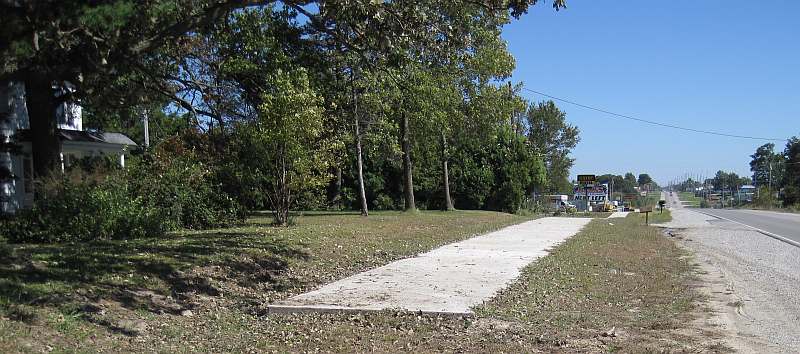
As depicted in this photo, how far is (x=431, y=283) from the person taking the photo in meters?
10.4

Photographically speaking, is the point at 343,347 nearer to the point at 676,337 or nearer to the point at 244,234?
the point at 676,337

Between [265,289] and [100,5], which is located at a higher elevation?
[100,5]

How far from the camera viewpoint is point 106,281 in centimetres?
871

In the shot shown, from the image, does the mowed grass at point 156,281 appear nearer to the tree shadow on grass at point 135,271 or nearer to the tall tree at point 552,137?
the tree shadow on grass at point 135,271

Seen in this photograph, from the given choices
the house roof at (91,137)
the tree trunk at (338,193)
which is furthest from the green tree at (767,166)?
the house roof at (91,137)

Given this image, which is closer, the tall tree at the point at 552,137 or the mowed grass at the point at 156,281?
the mowed grass at the point at 156,281

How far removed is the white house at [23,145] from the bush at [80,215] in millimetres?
3233

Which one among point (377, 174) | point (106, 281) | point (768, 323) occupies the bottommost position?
point (768, 323)

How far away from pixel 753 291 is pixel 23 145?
62.3ft

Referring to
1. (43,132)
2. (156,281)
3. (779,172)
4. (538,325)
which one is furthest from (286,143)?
(779,172)

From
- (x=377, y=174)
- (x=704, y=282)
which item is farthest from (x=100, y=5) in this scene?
(x=377, y=174)

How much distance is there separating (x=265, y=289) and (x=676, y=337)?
5.69 m

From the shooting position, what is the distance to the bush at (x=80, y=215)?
12.7 meters

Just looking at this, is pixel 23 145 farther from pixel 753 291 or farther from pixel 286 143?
pixel 753 291
